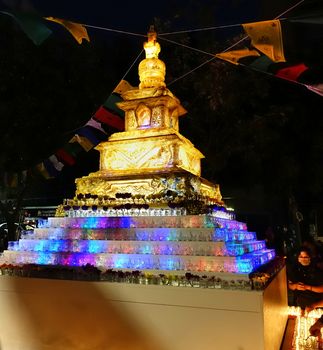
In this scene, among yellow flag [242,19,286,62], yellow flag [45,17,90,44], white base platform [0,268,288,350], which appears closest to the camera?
white base platform [0,268,288,350]

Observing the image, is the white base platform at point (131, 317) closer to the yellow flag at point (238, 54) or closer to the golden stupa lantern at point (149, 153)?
the golden stupa lantern at point (149, 153)

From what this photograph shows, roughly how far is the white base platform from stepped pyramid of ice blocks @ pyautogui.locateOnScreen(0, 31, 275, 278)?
0.54 m

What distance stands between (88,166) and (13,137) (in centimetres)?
476

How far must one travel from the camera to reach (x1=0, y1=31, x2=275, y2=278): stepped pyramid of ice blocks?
5.62 metres

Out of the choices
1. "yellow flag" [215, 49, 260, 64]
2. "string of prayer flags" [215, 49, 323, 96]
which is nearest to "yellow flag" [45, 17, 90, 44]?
"yellow flag" [215, 49, 260, 64]

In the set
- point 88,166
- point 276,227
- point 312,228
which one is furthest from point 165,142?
point 312,228

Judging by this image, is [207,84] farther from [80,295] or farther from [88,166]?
[80,295]

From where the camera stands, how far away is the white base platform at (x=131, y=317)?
4.55 metres

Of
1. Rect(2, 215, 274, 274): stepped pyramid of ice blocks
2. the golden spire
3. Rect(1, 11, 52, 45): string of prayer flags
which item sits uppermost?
the golden spire

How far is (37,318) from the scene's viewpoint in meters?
5.54

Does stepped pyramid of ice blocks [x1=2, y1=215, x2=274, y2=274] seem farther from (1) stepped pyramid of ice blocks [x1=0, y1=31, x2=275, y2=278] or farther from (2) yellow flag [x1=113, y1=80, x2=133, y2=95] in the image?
(2) yellow flag [x1=113, y1=80, x2=133, y2=95]

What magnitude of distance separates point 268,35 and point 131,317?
4.77 meters

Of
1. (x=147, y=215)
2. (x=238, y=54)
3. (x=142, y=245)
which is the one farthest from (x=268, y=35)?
(x=142, y=245)

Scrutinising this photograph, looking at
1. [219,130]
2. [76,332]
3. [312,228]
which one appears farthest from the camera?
[312,228]
